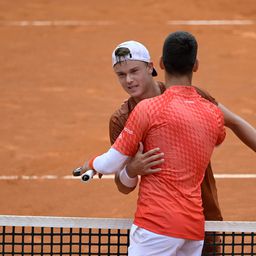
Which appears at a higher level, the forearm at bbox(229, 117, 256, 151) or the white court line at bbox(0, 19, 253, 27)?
the forearm at bbox(229, 117, 256, 151)

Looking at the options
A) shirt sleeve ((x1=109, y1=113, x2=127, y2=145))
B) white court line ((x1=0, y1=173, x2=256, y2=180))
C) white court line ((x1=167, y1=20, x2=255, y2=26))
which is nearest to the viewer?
shirt sleeve ((x1=109, y1=113, x2=127, y2=145))

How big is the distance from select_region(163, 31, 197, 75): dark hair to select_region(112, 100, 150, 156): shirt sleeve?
0.25 m

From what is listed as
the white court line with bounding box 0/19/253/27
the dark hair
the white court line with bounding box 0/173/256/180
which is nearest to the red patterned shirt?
the dark hair

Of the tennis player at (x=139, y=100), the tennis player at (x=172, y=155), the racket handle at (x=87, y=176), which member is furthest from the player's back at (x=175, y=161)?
the tennis player at (x=139, y=100)

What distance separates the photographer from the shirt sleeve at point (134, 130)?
4.93m

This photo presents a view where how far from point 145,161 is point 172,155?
138mm

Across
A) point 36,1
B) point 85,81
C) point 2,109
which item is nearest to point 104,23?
point 36,1

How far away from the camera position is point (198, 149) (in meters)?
4.98

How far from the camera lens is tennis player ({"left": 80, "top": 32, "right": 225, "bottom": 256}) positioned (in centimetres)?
491

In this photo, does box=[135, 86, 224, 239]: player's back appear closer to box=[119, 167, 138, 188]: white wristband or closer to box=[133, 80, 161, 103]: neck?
box=[119, 167, 138, 188]: white wristband

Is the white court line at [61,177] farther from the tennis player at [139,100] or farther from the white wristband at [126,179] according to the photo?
the white wristband at [126,179]

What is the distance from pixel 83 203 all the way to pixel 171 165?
5.60 m

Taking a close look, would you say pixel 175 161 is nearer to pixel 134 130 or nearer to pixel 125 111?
pixel 134 130

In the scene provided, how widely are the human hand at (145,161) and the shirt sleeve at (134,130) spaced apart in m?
0.08
